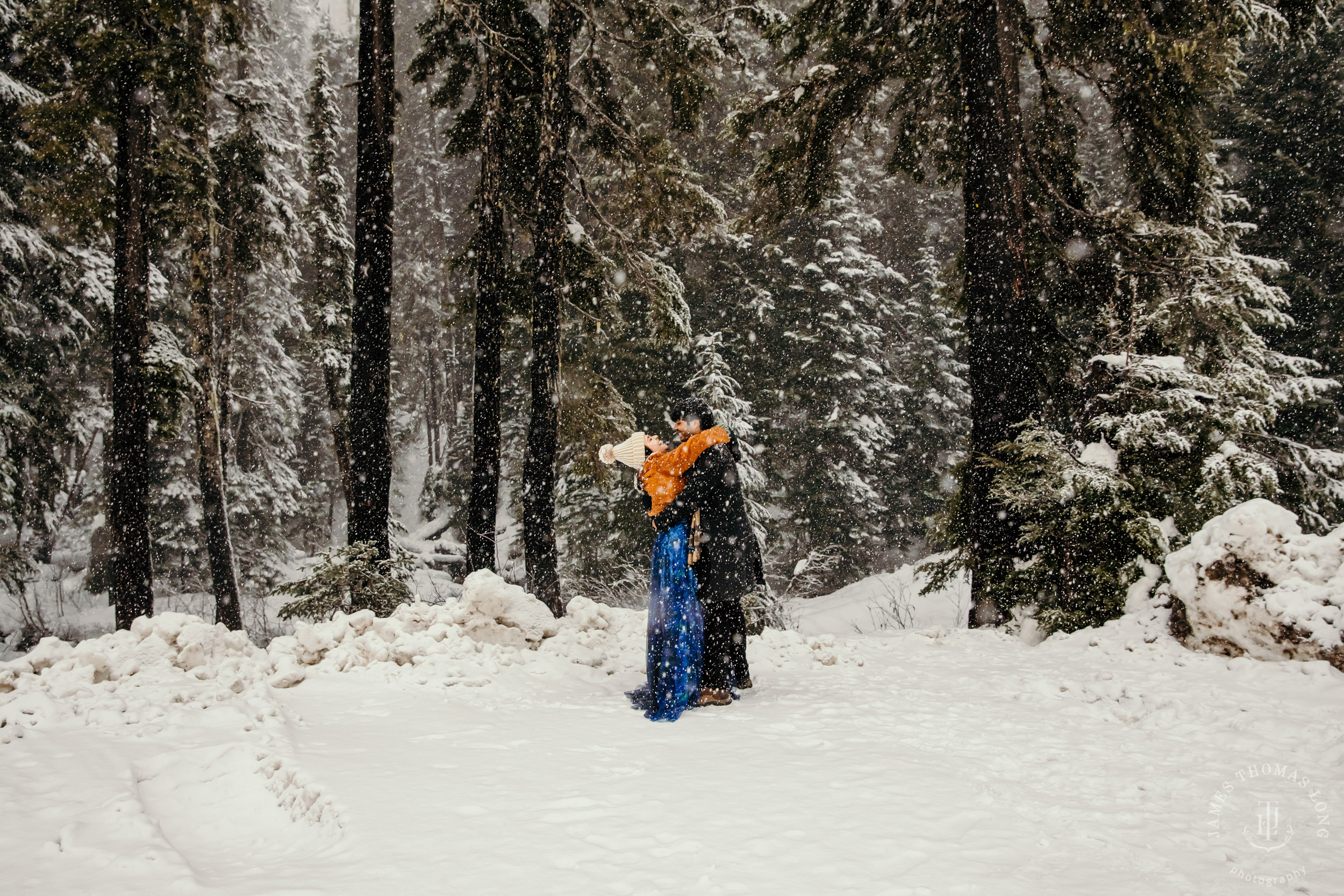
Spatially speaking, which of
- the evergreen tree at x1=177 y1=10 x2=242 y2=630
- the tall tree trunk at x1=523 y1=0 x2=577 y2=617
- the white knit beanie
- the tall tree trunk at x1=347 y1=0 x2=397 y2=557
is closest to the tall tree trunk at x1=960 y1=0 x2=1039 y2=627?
the white knit beanie

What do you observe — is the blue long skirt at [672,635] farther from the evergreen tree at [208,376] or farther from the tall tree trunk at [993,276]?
the evergreen tree at [208,376]

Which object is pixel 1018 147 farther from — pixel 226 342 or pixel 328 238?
pixel 226 342

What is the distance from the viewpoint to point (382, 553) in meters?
9.24

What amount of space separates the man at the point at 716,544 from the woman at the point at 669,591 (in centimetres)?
8

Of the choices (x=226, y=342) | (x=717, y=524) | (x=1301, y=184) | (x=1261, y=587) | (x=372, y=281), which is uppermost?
(x=1301, y=184)

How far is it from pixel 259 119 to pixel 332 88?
115 inches

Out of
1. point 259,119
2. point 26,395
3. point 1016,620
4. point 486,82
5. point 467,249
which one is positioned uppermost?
point 259,119

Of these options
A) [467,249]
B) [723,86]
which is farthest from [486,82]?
[723,86]

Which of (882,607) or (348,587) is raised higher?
(348,587)

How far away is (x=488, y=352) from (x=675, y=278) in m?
3.20

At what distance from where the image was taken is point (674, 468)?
16.6 ft

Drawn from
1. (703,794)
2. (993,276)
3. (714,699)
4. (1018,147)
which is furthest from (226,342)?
(703,794)

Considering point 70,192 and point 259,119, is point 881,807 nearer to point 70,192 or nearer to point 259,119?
point 70,192

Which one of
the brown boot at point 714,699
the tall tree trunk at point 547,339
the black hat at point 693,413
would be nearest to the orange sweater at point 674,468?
the black hat at point 693,413
